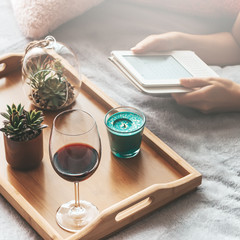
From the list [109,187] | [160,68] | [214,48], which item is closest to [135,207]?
[109,187]

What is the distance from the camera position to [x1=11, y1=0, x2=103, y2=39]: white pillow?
4.66ft

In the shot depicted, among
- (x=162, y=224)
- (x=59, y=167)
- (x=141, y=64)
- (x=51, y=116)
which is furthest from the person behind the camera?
(x=141, y=64)

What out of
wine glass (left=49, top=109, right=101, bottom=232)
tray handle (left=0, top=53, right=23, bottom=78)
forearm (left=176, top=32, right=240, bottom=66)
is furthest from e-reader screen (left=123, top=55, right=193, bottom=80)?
wine glass (left=49, top=109, right=101, bottom=232)

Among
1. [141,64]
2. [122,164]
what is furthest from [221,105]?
[122,164]

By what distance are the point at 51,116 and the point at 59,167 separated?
A: 32 centimetres

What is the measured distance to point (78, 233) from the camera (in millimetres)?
830

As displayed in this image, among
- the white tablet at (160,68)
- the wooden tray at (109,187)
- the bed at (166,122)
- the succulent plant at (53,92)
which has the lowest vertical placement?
the bed at (166,122)

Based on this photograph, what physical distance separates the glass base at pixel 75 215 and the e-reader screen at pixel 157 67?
40 cm

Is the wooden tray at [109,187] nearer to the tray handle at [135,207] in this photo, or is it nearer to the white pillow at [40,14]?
the tray handle at [135,207]

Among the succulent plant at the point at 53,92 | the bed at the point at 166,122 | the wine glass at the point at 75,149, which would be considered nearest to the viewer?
the wine glass at the point at 75,149

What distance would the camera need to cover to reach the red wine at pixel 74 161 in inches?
31.4

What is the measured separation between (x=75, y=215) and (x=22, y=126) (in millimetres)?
191

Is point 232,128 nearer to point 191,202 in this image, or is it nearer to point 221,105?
point 221,105

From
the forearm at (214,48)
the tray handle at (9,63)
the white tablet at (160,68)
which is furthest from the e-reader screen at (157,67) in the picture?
the tray handle at (9,63)
